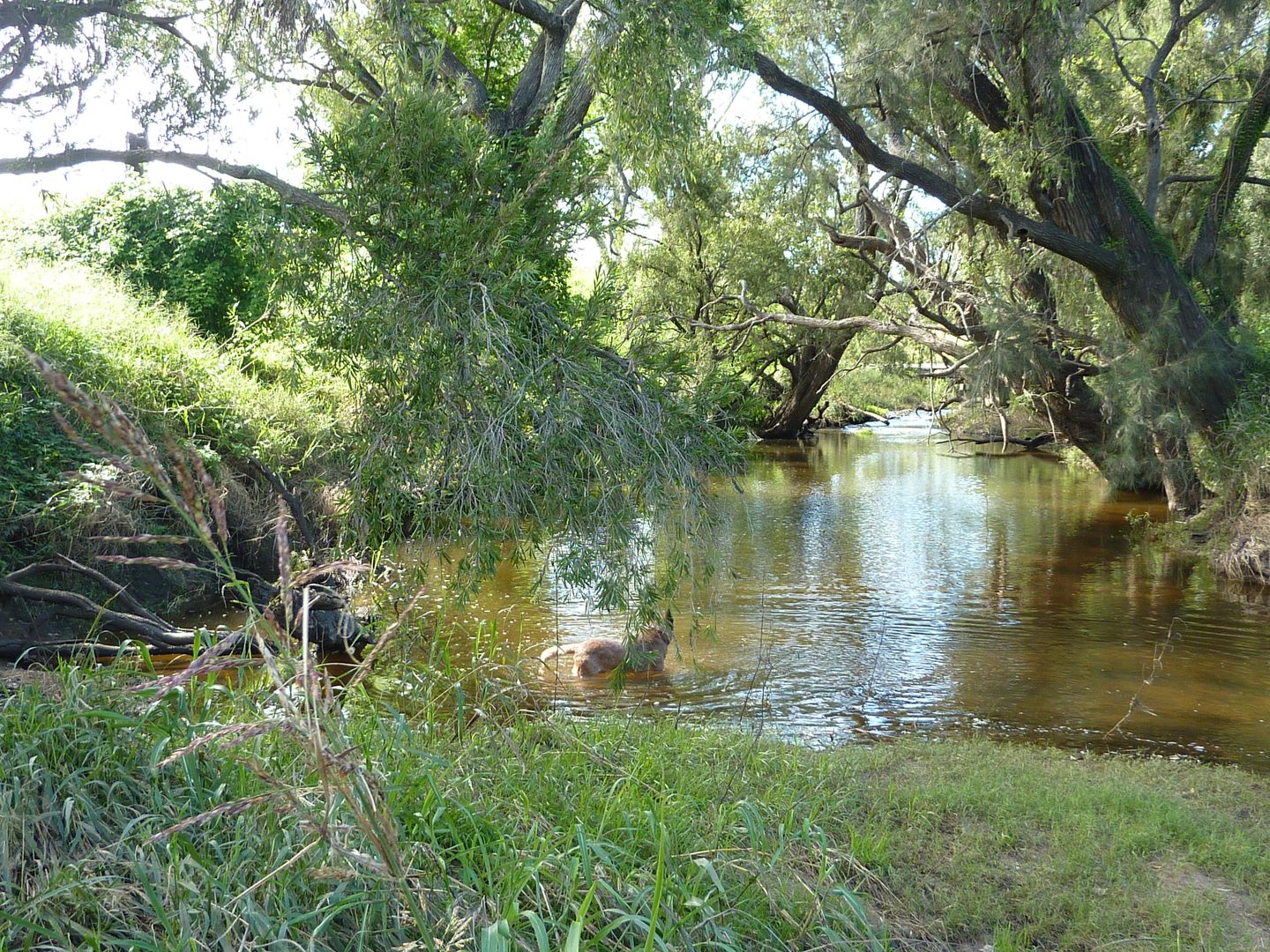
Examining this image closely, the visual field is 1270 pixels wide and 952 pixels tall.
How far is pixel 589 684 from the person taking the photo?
27.0 ft

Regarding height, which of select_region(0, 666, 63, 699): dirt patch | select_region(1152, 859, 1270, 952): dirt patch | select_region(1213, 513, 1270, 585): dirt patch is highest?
select_region(0, 666, 63, 699): dirt patch

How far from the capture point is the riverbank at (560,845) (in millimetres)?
2490

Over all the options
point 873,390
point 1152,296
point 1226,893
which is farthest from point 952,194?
point 873,390

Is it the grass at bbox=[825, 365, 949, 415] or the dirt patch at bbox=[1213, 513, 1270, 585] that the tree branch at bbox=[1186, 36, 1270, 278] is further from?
the grass at bbox=[825, 365, 949, 415]

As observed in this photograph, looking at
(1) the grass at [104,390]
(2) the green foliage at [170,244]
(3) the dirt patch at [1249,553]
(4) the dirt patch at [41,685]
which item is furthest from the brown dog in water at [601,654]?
(2) the green foliage at [170,244]

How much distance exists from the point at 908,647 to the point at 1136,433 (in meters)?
5.88

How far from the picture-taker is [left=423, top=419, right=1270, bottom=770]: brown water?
738 cm

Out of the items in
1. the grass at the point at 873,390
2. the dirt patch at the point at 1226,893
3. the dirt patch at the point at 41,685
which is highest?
the grass at the point at 873,390

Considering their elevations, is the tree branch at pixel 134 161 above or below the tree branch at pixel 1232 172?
below

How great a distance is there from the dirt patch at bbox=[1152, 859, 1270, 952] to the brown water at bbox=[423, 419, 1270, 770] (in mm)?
2605

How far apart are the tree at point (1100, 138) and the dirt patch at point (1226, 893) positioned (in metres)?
9.48

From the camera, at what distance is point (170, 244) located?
15.4 m

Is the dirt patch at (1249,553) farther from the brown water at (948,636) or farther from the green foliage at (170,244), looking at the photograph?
the green foliage at (170,244)

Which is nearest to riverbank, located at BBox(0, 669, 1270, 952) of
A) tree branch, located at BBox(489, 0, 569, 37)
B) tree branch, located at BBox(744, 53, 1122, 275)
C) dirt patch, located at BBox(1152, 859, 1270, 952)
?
dirt patch, located at BBox(1152, 859, 1270, 952)
